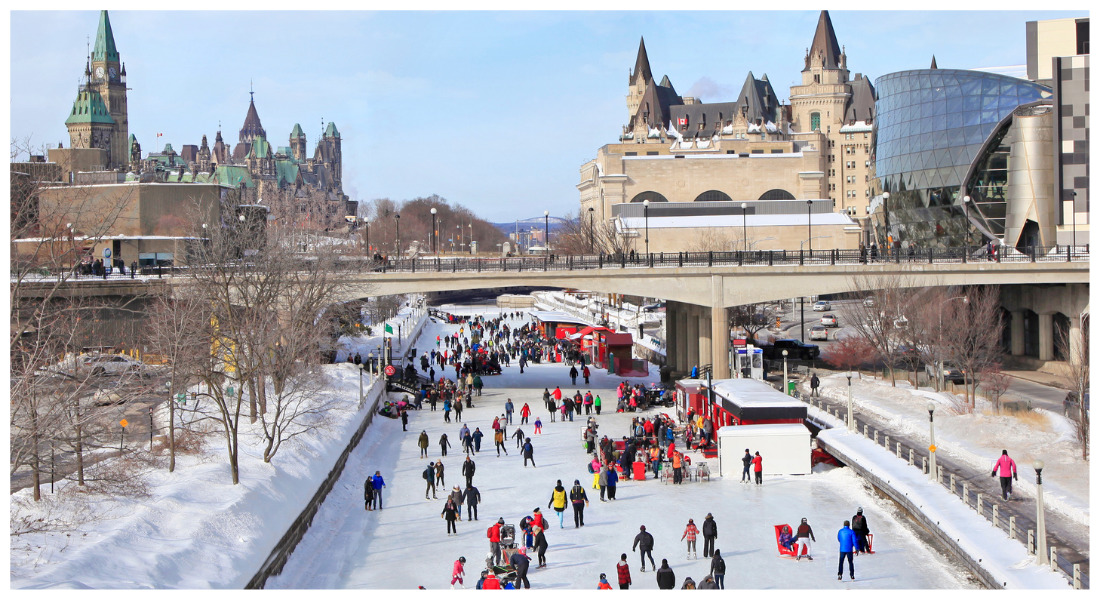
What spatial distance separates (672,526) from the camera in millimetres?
22016

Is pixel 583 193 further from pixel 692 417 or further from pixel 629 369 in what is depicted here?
pixel 692 417

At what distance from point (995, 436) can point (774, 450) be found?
5.93 meters

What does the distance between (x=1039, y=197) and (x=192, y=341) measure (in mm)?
46029

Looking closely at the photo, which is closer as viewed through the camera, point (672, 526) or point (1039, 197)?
point (672, 526)

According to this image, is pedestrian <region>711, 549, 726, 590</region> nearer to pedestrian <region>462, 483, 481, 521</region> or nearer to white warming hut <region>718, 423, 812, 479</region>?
pedestrian <region>462, 483, 481, 521</region>

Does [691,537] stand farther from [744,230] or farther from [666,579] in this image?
[744,230]

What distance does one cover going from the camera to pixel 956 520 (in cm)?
1969

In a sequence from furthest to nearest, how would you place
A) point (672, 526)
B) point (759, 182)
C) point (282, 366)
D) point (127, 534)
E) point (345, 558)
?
point (759, 182) < point (282, 366) < point (672, 526) < point (345, 558) < point (127, 534)

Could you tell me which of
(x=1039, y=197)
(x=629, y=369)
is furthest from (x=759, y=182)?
(x=629, y=369)

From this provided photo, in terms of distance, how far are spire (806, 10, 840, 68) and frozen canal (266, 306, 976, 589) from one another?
13625 cm

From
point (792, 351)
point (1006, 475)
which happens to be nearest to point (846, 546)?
point (1006, 475)

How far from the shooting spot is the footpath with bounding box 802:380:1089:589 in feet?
57.0

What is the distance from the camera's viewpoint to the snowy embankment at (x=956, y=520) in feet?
53.2
